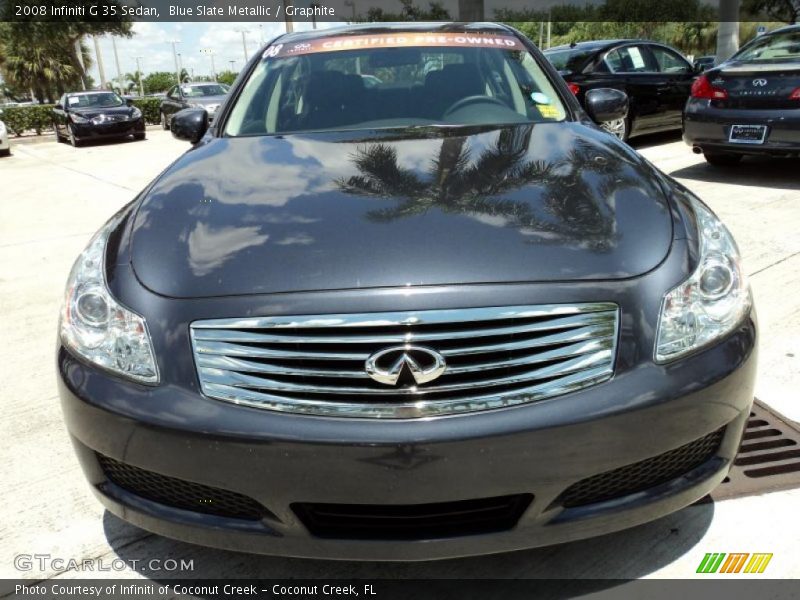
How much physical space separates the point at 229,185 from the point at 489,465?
3.95 ft

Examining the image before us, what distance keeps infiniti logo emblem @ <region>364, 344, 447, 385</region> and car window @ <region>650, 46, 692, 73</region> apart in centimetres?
907

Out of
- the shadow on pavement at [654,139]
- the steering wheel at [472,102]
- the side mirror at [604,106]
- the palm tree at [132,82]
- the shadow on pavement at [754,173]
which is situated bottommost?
the palm tree at [132,82]

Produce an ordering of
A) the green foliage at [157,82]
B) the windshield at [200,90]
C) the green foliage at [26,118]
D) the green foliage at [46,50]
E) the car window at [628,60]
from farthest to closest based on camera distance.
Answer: the green foliage at [157,82] < the green foliage at [46,50] < the green foliage at [26,118] < the windshield at [200,90] < the car window at [628,60]

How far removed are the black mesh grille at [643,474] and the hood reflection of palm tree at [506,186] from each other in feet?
1.68

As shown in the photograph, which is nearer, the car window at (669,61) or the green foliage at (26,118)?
the car window at (669,61)

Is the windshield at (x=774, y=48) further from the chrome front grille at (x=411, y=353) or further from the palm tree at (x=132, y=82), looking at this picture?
the palm tree at (x=132, y=82)

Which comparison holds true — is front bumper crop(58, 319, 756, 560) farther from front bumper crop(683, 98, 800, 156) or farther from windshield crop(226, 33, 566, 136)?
front bumper crop(683, 98, 800, 156)

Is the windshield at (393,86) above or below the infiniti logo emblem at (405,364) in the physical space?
above

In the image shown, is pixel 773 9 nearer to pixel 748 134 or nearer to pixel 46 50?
pixel 748 134

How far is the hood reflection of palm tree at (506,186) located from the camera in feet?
5.89

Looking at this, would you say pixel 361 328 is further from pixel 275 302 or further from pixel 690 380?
pixel 690 380

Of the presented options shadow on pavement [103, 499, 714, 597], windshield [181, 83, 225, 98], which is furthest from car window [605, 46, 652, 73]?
windshield [181, 83, 225, 98]

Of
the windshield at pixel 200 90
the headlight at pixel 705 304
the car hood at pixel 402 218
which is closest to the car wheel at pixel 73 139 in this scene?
the windshield at pixel 200 90

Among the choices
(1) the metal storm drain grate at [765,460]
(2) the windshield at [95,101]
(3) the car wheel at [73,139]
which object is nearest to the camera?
(1) the metal storm drain grate at [765,460]
